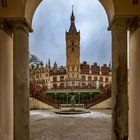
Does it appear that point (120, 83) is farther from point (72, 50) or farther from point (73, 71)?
point (72, 50)

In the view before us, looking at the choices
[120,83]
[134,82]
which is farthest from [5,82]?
[134,82]

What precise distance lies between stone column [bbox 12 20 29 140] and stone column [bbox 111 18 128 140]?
2.18m

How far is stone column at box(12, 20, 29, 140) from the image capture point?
6434mm

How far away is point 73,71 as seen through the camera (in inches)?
2359

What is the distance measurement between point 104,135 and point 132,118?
3176mm

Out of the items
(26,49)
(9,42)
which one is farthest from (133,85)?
(9,42)

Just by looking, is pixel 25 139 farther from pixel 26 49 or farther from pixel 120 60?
pixel 120 60

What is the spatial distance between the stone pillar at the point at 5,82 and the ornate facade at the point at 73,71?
157 feet

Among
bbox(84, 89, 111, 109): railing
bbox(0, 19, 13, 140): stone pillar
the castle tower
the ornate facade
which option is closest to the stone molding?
bbox(0, 19, 13, 140): stone pillar

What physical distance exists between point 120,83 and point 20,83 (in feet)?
7.98

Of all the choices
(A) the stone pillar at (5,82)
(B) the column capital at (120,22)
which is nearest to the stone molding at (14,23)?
(A) the stone pillar at (5,82)

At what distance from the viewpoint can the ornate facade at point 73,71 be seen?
57.1 meters

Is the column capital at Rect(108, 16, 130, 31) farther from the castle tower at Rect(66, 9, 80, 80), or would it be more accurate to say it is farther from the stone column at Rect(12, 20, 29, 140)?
the castle tower at Rect(66, 9, 80, 80)

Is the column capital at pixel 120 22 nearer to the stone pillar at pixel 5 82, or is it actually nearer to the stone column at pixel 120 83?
the stone column at pixel 120 83
